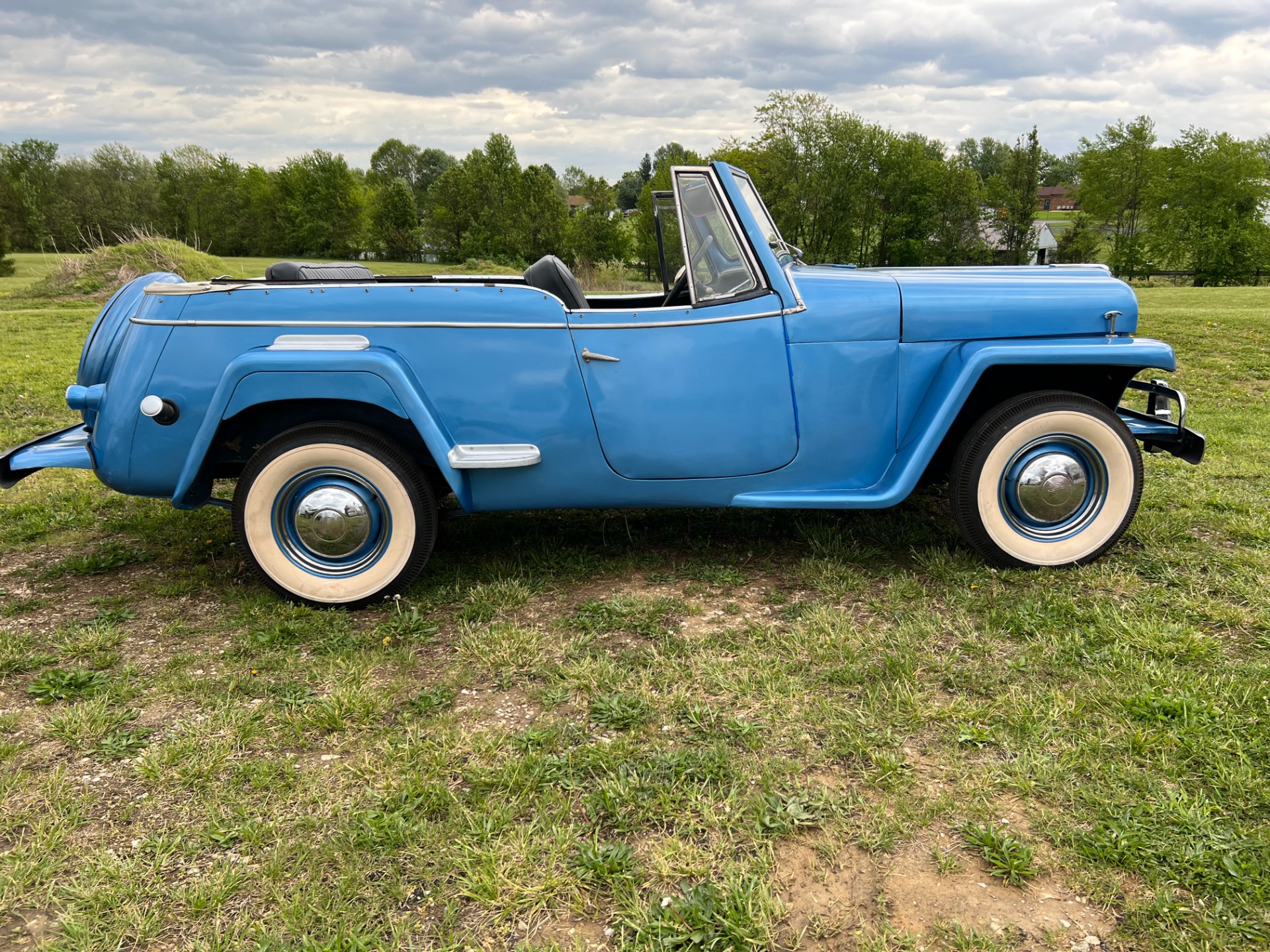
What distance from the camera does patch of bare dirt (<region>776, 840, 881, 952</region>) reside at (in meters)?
1.86

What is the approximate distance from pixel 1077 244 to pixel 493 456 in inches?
1681

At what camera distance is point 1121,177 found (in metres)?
48.2

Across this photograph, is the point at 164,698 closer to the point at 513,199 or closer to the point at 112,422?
the point at 112,422

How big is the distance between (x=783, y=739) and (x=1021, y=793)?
0.67 meters

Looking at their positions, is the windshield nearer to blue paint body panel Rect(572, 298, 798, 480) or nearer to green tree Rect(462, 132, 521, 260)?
blue paint body panel Rect(572, 298, 798, 480)

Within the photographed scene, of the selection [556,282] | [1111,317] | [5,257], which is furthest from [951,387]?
[5,257]

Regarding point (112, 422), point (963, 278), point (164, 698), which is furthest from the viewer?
point (963, 278)

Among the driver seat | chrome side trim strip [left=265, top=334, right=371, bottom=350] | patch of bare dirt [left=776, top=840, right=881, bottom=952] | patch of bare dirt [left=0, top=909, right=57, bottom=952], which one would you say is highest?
the driver seat

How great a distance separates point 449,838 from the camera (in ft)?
7.11

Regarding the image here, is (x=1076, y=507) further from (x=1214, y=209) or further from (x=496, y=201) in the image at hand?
(x=1214, y=209)

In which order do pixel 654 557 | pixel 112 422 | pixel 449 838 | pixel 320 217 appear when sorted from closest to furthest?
pixel 449 838 < pixel 112 422 < pixel 654 557 < pixel 320 217

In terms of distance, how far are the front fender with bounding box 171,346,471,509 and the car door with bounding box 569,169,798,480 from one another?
2.26 ft

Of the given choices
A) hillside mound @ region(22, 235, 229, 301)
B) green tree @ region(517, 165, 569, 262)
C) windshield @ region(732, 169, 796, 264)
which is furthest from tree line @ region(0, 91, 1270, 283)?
windshield @ region(732, 169, 796, 264)

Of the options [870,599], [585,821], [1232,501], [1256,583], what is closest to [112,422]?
[585,821]
